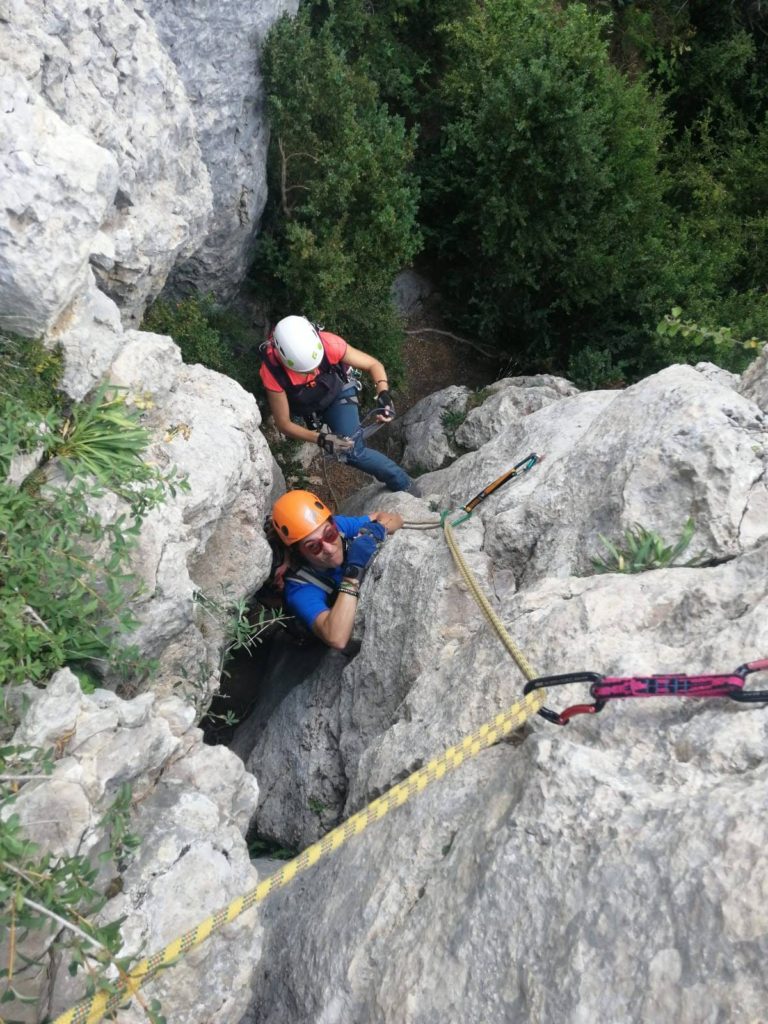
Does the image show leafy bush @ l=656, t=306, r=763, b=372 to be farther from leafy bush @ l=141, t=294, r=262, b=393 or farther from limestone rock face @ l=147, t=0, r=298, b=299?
limestone rock face @ l=147, t=0, r=298, b=299

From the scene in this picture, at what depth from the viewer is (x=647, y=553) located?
454 centimetres

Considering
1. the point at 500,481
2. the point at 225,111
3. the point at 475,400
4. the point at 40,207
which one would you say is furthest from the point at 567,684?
the point at 225,111

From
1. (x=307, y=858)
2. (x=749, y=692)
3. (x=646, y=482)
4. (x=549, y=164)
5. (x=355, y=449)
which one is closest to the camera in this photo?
(x=749, y=692)

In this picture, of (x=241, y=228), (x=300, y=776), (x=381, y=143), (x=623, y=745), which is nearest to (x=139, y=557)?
(x=300, y=776)

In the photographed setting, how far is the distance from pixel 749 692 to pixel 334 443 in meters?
5.36

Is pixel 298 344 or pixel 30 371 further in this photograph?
pixel 298 344

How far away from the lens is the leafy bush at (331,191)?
8492 mm

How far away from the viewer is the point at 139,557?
4762mm

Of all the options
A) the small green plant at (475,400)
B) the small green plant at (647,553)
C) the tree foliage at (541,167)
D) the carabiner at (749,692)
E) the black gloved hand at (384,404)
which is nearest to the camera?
the carabiner at (749,692)

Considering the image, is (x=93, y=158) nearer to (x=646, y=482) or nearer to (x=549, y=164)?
(x=646, y=482)

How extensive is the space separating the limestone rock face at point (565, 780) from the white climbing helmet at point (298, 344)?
242 cm

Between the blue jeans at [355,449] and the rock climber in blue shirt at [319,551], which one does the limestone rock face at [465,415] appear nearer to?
the blue jeans at [355,449]

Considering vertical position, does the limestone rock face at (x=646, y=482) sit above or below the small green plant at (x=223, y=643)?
below

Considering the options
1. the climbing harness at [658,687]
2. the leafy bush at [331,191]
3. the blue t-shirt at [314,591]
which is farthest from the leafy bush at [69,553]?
the leafy bush at [331,191]
